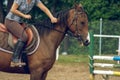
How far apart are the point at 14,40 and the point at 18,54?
32cm

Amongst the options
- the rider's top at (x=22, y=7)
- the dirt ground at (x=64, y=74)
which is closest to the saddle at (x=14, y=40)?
the rider's top at (x=22, y=7)

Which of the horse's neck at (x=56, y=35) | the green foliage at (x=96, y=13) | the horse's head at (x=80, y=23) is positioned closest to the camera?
the horse's head at (x=80, y=23)

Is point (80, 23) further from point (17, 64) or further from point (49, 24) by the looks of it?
point (17, 64)

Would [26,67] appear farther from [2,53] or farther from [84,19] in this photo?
[84,19]

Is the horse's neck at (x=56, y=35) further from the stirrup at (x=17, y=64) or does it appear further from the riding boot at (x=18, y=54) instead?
the stirrup at (x=17, y=64)

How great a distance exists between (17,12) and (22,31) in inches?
15.0

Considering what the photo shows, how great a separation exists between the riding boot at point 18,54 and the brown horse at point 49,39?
17 centimetres

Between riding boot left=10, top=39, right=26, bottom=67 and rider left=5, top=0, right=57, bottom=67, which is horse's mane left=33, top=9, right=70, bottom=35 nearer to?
rider left=5, top=0, right=57, bottom=67

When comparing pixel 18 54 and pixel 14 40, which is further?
pixel 14 40

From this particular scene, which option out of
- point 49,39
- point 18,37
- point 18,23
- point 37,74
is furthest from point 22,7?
point 37,74

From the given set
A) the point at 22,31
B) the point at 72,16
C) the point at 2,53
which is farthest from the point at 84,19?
the point at 2,53

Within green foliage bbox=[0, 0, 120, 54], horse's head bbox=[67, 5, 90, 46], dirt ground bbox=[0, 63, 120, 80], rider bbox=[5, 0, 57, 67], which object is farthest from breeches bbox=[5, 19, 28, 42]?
green foliage bbox=[0, 0, 120, 54]

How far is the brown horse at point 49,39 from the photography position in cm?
791

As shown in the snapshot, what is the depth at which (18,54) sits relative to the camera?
781 centimetres
